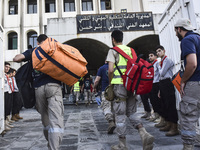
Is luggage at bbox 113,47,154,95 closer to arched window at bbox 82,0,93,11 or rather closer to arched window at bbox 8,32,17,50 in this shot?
arched window at bbox 82,0,93,11

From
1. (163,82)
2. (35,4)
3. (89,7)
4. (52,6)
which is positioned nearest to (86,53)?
(89,7)

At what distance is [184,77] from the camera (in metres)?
2.23

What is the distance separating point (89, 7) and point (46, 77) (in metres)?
18.3

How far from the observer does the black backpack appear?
8.07ft

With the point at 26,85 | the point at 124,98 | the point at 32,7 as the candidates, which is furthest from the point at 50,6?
the point at 124,98

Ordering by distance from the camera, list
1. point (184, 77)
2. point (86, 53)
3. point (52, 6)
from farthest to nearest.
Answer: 1. point (52, 6)
2. point (86, 53)
3. point (184, 77)

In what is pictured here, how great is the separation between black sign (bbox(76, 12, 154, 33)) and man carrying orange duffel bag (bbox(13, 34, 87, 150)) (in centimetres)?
1078

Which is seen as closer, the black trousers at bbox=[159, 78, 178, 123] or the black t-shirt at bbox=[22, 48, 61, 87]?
the black t-shirt at bbox=[22, 48, 61, 87]

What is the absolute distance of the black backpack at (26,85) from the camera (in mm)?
2459

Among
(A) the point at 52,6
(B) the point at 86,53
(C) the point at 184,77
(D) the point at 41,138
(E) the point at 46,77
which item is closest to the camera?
(C) the point at 184,77

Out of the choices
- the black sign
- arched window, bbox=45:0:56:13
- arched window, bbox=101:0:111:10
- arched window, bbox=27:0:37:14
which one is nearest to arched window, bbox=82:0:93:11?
arched window, bbox=101:0:111:10

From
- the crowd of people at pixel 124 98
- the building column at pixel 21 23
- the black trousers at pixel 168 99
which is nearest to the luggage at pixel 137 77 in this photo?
the crowd of people at pixel 124 98

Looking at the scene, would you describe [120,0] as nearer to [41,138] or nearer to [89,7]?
[89,7]

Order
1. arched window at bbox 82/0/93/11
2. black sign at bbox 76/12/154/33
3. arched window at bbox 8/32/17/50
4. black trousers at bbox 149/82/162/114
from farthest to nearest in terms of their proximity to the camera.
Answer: arched window at bbox 82/0/93/11
arched window at bbox 8/32/17/50
black sign at bbox 76/12/154/33
black trousers at bbox 149/82/162/114
